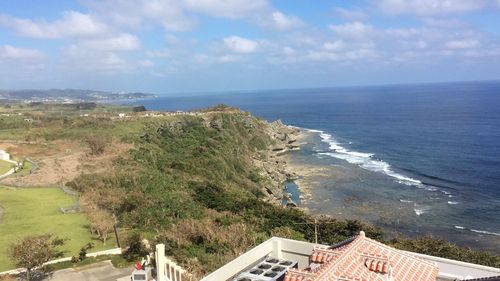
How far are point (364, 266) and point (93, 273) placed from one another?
13167 mm

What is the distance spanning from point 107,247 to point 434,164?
174 ft

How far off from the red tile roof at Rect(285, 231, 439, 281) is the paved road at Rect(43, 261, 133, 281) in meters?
10.4

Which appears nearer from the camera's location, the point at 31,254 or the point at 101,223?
the point at 31,254

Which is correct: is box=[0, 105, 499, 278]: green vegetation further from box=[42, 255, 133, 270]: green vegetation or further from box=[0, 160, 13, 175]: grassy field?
box=[0, 160, 13, 175]: grassy field

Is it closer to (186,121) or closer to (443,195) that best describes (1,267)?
(443,195)

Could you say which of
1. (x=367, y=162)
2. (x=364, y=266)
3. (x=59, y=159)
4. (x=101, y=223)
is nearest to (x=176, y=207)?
(x=101, y=223)

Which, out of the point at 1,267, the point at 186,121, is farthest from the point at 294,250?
the point at 186,121

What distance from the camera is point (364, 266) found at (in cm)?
1342

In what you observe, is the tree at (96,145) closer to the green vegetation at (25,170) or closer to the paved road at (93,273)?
the green vegetation at (25,170)

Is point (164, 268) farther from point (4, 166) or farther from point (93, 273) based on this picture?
point (4, 166)

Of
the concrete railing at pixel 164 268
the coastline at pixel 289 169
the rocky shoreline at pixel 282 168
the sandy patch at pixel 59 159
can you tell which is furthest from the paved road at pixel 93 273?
the rocky shoreline at pixel 282 168

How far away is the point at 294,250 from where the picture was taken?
18.2 metres

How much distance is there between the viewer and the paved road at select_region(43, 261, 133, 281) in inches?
792

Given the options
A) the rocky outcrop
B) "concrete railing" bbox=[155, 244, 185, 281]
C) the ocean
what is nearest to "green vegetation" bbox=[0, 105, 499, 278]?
the rocky outcrop
